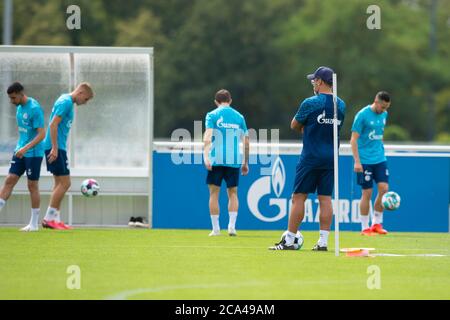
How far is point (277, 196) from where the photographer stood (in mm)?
20312

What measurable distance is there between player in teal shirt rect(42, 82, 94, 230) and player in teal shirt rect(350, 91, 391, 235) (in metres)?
4.46

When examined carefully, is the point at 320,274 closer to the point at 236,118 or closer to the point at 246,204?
the point at 236,118

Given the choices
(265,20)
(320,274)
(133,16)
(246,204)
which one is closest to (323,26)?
(265,20)

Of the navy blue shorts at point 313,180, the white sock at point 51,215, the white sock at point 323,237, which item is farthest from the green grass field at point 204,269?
the white sock at point 51,215

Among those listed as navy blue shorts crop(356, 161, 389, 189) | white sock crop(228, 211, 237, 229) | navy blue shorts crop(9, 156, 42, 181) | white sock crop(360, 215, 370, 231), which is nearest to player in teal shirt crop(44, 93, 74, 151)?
navy blue shorts crop(9, 156, 42, 181)

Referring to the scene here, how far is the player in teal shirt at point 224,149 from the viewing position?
17938 millimetres

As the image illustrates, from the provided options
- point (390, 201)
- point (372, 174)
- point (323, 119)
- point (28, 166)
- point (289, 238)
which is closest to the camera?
point (323, 119)

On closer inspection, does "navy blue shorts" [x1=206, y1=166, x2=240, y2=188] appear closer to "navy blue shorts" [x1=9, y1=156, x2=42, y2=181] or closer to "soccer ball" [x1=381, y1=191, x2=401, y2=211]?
"soccer ball" [x1=381, y1=191, x2=401, y2=211]

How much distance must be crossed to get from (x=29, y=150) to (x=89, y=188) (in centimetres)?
158

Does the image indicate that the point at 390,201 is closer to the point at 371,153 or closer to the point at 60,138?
the point at 371,153

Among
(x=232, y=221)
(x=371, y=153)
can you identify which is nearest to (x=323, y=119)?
(x=232, y=221)

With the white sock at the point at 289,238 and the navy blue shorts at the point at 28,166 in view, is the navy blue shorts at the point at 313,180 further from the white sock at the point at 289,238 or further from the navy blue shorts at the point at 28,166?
the navy blue shorts at the point at 28,166

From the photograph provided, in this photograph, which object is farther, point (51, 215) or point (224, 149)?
point (51, 215)
